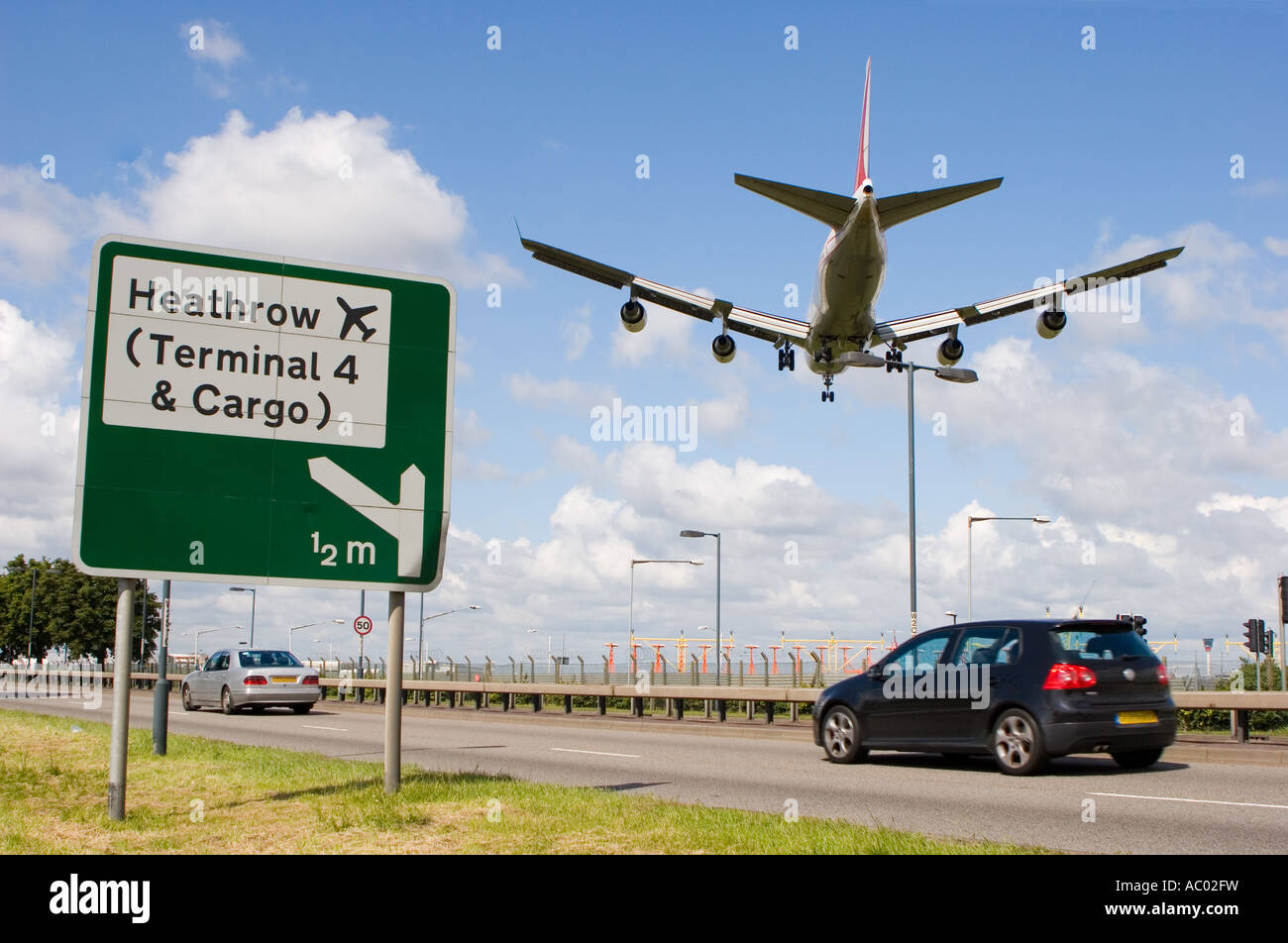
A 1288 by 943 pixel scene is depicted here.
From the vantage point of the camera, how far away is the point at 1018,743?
12641 millimetres

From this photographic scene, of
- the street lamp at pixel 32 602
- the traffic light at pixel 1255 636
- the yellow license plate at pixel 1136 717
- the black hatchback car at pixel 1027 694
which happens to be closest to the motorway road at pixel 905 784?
the black hatchback car at pixel 1027 694

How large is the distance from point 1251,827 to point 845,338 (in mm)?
23157

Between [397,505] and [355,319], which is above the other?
[355,319]

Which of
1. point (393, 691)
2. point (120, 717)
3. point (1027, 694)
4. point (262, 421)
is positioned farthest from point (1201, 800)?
point (120, 717)

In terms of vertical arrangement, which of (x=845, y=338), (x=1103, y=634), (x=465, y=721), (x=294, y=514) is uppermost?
(x=845, y=338)

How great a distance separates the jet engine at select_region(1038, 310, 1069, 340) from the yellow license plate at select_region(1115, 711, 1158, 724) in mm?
20370

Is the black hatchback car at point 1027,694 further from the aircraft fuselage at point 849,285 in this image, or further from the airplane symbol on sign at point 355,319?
the aircraft fuselage at point 849,285

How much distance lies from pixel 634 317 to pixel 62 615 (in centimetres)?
7481

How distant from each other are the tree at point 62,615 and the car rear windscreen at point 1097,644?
85.9 metres

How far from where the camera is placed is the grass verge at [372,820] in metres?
7.30

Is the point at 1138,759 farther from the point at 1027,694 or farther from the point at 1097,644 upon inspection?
the point at 1027,694
